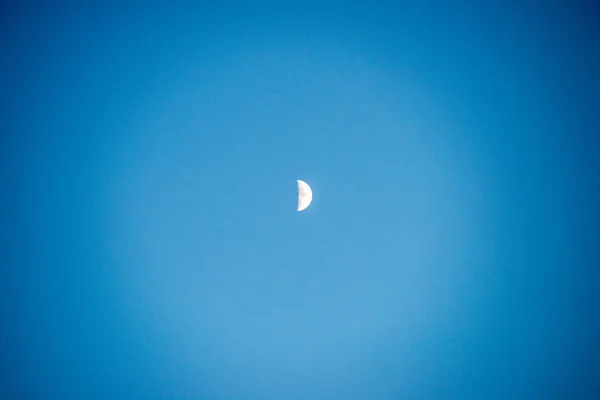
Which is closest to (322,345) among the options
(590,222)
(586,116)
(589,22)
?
(590,222)

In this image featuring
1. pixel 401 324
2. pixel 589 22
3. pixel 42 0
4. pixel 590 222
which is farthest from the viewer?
pixel 401 324

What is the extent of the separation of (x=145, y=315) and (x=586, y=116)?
480 cm

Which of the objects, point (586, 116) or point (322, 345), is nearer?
point (586, 116)

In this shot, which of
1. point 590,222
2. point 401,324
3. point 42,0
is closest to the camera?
point 42,0

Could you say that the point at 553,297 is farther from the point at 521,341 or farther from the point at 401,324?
the point at 401,324

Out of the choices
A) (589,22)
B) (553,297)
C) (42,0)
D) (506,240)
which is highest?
(589,22)

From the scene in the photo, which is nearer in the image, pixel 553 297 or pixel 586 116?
pixel 586 116

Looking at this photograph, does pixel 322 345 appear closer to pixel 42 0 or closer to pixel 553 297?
pixel 553 297

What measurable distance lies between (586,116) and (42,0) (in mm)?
5062

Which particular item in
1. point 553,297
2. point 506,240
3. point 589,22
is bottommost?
→ point 553,297

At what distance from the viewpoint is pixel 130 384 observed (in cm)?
313

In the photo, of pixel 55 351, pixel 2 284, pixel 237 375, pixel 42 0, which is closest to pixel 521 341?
pixel 237 375

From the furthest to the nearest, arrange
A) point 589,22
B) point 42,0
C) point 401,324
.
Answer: point 401,324 → point 589,22 → point 42,0

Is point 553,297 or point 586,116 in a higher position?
point 586,116
